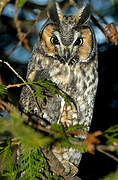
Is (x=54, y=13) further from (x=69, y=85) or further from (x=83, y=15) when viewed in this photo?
(x=69, y=85)

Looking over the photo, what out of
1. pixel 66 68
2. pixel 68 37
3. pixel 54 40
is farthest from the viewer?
pixel 66 68

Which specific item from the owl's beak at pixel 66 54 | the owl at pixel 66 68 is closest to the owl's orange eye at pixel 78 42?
the owl at pixel 66 68

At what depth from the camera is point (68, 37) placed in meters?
1.86

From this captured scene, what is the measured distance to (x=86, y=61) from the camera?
85.9 inches

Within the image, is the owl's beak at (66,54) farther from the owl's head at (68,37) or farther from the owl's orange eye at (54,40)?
the owl's orange eye at (54,40)

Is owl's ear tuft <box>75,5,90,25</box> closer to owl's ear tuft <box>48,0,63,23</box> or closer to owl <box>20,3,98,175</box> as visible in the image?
owl <box>20,3,98,175</box>

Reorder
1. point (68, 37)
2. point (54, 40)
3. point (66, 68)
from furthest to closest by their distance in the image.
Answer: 1. point (66, 68)
2. point (54, 40)
3. point (68, 37)

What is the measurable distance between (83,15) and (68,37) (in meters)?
0.32

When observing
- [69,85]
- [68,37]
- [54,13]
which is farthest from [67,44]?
[69,85]

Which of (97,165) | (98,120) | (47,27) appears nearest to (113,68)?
(98,120)

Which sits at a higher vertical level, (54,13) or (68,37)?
(54,13)

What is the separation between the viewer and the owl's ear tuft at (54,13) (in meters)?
1.98

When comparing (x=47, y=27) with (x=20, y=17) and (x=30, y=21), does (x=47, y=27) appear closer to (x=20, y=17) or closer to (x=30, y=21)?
(x=30, y=21)

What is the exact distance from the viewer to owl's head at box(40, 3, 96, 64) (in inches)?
74.6
